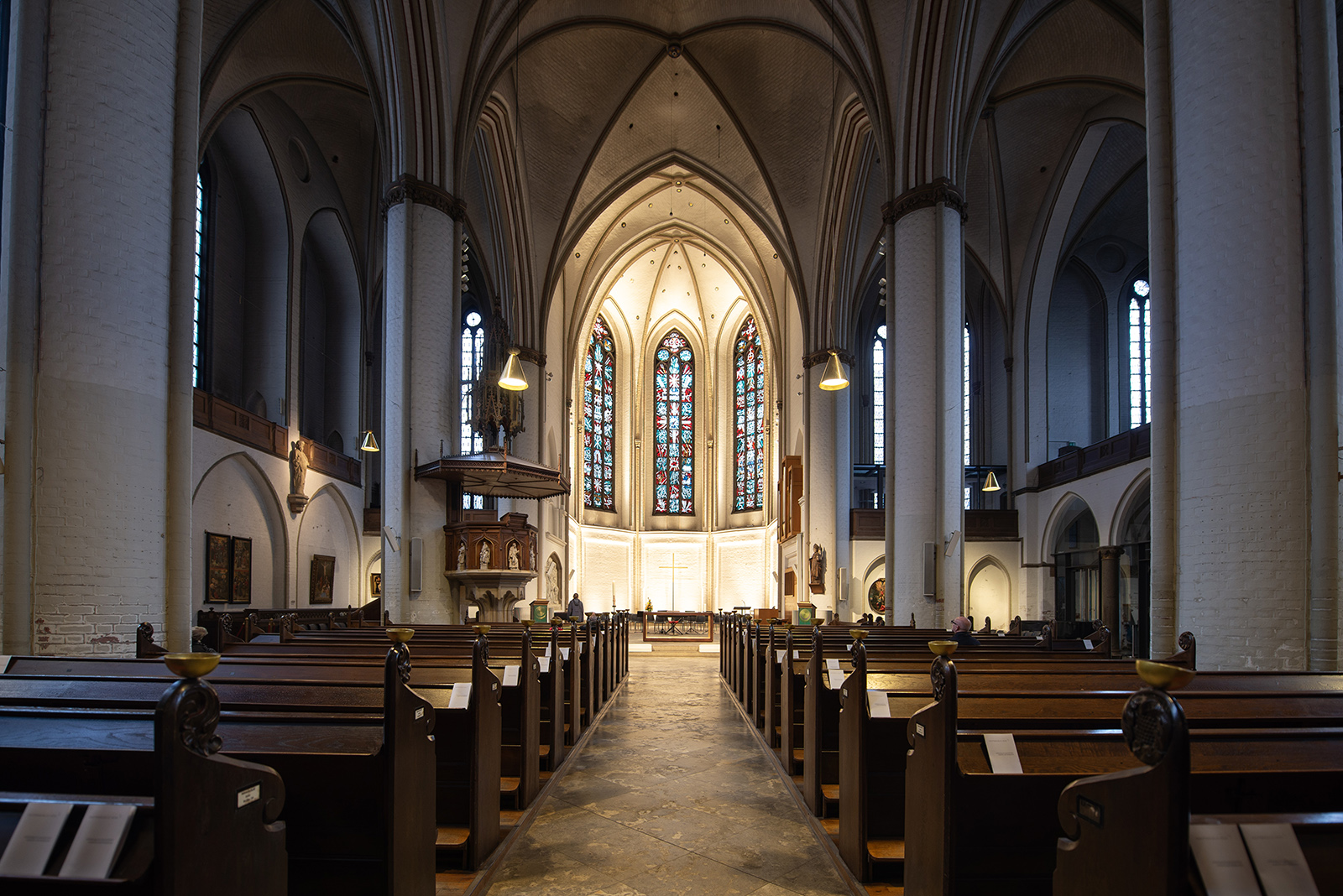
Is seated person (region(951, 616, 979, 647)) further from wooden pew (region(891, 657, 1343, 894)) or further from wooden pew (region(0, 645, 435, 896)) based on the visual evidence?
wooden pew (region(0, 645, 435, 896))

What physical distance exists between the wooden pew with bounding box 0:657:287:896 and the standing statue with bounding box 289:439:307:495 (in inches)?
721

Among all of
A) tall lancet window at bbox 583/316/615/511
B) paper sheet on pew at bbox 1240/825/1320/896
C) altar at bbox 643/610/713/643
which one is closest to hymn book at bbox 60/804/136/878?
paper sheet on pew at bbox 1240/825/1320/896

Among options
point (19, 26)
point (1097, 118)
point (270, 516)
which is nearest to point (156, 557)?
point (19, 26)

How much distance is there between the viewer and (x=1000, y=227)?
2153 centimetres

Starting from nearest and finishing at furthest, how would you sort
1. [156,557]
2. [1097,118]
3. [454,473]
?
1. [156,557]
2. [454,473]
3. [1097,118]

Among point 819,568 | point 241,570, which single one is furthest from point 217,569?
point 819,568

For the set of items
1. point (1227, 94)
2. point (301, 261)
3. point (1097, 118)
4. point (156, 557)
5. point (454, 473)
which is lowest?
point (156, 557)

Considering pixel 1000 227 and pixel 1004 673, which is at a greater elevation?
pixel 1000 227

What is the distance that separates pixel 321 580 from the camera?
20953 millimetres

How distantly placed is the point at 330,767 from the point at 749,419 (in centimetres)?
3006

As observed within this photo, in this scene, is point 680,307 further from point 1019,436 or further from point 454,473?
point 454,473

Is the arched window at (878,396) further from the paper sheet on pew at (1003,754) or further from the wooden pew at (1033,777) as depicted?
the paper sheet on pew at (1003,754)

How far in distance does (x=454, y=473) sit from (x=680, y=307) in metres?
21.4

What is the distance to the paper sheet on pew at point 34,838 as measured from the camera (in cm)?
201
